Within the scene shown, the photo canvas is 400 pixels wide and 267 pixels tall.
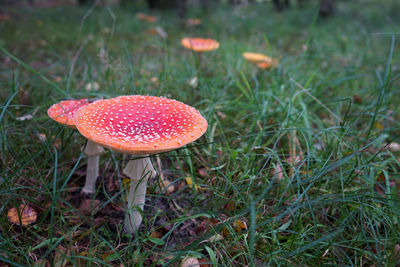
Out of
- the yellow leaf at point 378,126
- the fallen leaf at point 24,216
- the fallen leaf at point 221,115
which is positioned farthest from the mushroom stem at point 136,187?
the yellow leaf at point 378,126

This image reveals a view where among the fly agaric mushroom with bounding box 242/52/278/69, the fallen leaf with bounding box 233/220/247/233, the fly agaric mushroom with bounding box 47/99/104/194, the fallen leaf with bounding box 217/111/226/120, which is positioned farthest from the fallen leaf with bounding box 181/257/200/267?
the fly agaric mushroom with bounding box 242/52/278/69

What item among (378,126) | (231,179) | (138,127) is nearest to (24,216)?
(138,127)

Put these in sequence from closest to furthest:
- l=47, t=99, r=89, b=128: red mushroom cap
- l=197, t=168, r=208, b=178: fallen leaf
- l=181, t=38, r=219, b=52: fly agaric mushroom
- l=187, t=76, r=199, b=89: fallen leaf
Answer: l=47, t=99, r=89, b=128: red mushroom cap < l=197, t=168, r=208, b=178: fallen leaf < l=187, t=76, r=199, b=89: fallen leaf < l=181, t=38, r=219, b=52: fly agaric mushroom

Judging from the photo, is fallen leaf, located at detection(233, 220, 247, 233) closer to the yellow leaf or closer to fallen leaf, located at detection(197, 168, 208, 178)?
fallen leaf, located at detection(197, 168, 208, 178)

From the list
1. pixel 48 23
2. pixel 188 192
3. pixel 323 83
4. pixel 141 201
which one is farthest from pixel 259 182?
pixel 48 23

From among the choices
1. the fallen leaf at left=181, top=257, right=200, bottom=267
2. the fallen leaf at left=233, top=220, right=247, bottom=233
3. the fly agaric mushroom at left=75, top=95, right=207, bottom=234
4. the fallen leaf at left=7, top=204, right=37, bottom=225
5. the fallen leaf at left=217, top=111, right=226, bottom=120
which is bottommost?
the fallen leaf at left=181, top=257, right=200, bottom=267

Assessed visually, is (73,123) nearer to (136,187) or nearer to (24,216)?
(136,187)

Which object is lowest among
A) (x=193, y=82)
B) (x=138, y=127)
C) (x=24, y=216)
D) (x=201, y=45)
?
(x=24, y=216)
